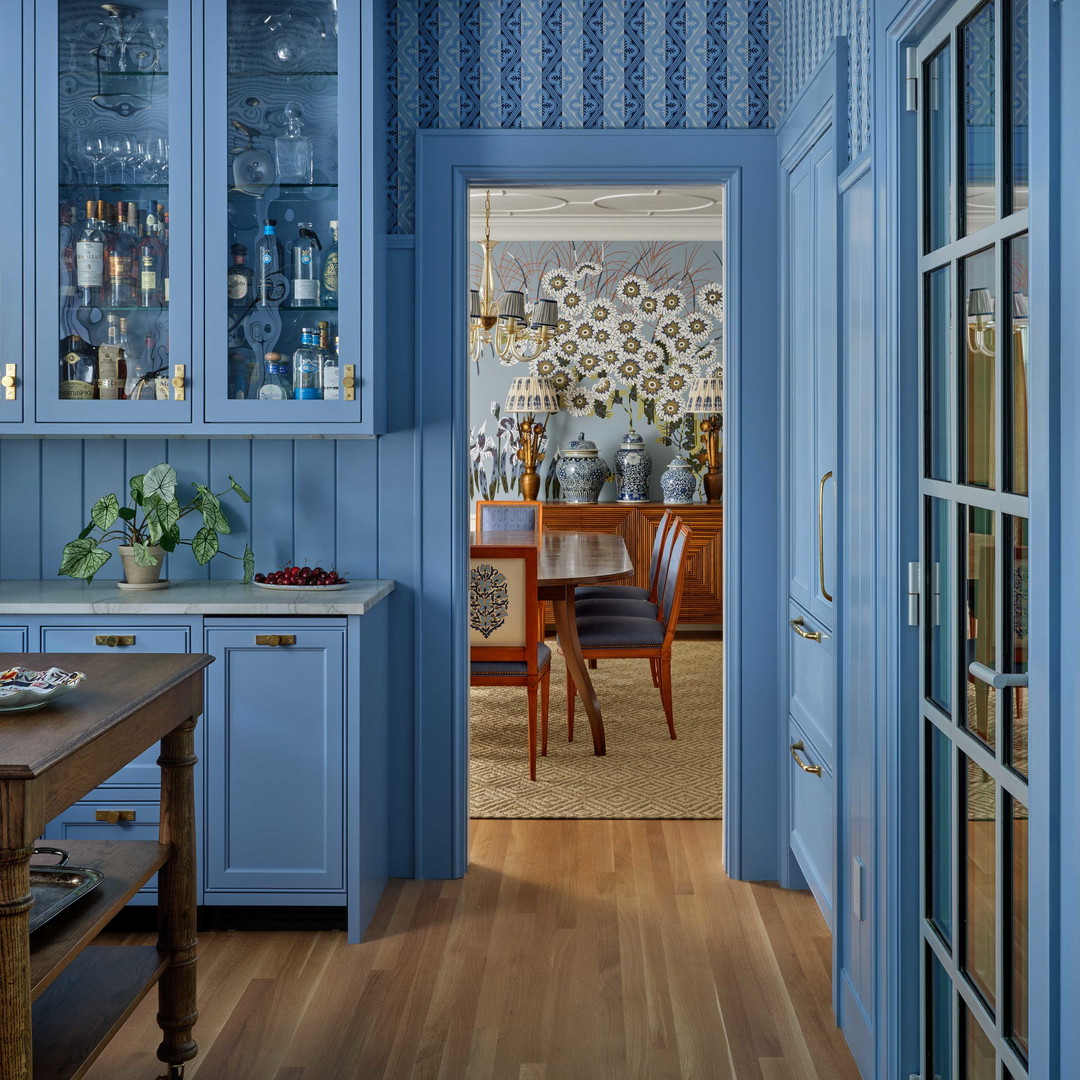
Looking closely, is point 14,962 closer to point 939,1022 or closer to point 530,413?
point 939,1022

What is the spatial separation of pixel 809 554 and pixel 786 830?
86 centimetres

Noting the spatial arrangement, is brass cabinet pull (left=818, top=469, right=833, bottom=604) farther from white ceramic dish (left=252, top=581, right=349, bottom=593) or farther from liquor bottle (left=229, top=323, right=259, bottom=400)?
liquor bottle (left=229, top=323, right=259, bottom=400)

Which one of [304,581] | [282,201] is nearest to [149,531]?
[304,581]

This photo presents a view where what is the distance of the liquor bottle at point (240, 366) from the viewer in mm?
3010

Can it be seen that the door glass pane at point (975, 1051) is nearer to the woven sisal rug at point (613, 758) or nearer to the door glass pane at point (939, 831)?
the door glass pane at point (939, 831)

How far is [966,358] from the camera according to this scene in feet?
5.75

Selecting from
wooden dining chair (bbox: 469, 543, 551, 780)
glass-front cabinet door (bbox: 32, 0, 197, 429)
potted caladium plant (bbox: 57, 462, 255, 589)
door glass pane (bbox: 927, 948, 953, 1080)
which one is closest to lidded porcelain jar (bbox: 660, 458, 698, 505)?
wooden dining chair (bbox: 469, 543, 551, 780)

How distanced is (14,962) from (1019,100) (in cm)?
176

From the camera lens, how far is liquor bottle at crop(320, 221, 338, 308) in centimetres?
300

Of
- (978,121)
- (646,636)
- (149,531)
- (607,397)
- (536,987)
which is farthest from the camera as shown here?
(607,397)

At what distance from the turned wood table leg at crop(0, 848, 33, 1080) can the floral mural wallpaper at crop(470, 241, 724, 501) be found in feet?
20.6

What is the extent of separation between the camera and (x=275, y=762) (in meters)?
2.87

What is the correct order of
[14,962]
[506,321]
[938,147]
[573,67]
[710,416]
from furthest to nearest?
[710,416]
[506,321]
[573,67]
[938,147]
[14,962]

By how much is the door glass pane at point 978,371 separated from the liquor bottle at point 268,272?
6.18 ft
